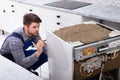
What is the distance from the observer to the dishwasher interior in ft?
5.73

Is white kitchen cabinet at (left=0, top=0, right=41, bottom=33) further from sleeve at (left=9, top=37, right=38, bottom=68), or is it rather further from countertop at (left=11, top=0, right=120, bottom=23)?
sleeve at (left=9, top=37, right=38, bottom=68)

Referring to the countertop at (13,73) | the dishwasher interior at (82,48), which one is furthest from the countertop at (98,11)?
the countertop at (13,73)

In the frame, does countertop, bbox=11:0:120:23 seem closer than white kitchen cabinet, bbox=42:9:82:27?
Yes

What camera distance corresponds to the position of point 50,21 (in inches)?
131

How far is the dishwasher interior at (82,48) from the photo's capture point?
1.75 metres

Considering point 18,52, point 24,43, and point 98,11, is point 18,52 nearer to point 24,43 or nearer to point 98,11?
point 24,43

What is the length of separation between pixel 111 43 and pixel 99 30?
21cm

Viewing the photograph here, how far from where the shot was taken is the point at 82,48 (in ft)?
5.65

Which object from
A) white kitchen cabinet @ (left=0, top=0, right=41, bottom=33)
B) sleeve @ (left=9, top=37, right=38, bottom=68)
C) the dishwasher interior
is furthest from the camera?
white kitchen cabinet @ (left=0, top=0, right=41, bottom=33)

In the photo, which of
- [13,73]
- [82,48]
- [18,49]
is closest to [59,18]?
[18,49]

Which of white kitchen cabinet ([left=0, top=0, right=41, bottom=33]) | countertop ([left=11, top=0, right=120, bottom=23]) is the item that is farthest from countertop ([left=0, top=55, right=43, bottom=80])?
white kitchen cabinet ([left=0, top=0, right=41, bottom=33])

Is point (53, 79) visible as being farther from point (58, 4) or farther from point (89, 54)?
point (58, 4)

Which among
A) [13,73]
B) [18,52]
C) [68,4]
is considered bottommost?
[18,52]

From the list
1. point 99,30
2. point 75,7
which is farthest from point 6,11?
point 99,30
